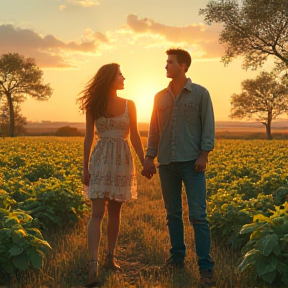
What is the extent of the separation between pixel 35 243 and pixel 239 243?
9.38 feet

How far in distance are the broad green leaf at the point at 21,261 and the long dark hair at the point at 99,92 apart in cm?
179

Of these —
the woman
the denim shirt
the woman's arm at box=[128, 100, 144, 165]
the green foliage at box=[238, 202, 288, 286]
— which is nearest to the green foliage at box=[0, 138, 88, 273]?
the woman

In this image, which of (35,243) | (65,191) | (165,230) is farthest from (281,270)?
(65,191)

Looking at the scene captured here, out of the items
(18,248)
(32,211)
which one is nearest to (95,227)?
(18,248)

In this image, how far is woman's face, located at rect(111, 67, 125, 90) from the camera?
543 cm

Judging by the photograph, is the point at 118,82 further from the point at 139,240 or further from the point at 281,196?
the point at 281,196

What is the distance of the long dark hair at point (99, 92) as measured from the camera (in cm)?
536

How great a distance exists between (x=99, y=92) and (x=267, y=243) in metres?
2.46

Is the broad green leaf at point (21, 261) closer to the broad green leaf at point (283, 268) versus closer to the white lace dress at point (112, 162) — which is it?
the white lace dress at point (112, 162)

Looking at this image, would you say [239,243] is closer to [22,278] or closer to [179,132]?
[179,132]

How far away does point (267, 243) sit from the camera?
4809 mm

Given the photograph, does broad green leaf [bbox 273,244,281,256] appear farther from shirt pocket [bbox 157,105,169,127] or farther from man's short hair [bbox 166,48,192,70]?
man's short hair [bbox 166,48,192,70]

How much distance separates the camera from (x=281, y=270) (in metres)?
4.85

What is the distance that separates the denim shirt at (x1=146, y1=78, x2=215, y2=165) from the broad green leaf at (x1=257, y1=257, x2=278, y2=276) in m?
1.31
